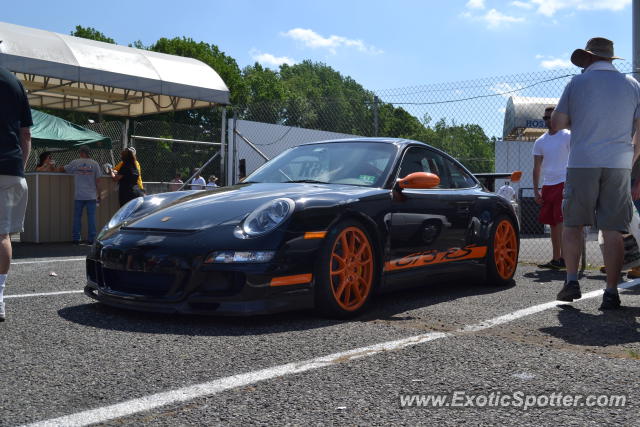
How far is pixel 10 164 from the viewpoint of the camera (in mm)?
3951

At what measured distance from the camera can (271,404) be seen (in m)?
2.38

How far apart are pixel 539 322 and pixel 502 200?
1949 mm

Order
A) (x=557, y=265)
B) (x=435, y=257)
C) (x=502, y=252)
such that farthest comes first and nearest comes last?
(x=557, y=265), (x=502, y=252), (x=435, y=257)

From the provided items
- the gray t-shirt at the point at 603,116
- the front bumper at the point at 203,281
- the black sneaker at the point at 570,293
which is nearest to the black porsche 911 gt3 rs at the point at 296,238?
the front bumper at the point at 203,281

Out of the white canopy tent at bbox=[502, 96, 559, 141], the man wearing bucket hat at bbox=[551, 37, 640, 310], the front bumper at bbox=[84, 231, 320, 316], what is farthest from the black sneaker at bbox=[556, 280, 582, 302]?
the white canopy tent at bbox=[502, 96, 559, 141]

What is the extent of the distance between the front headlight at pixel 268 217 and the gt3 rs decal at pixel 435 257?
2.82 ft

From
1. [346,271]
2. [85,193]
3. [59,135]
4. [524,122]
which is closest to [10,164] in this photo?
[346,271]

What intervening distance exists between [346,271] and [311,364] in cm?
121

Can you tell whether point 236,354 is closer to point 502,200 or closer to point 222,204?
point 222,204

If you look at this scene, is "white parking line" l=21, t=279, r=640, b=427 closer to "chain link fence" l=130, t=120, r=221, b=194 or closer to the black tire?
the black tire

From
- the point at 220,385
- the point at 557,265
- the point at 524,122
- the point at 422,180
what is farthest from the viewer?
the point at 524,122

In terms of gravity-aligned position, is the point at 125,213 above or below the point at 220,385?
above

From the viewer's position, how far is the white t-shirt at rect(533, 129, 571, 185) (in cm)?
704

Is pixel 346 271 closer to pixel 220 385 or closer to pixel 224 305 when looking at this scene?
pixel 224 305
